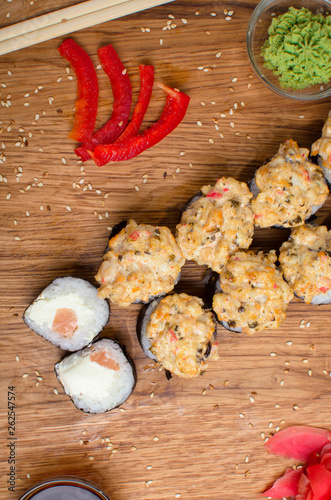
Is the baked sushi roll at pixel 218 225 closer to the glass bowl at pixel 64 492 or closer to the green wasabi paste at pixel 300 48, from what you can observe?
the green wasabi paste at pixel 300 48

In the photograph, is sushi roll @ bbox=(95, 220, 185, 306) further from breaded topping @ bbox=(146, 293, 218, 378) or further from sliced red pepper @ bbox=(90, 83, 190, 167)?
sliced red pepper @ bbox=(90, 83, 190, 167)

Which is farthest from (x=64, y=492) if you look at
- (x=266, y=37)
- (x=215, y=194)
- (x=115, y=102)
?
(x=266, y=37)

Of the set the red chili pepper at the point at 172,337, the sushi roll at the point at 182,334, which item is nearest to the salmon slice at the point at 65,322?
the sushi roll at the point at 182,334

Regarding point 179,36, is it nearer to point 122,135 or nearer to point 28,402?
point 122,135

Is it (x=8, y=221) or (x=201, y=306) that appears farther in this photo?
(x=8, y=221)

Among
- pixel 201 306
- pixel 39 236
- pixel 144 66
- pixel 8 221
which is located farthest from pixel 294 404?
pixel 144 66
